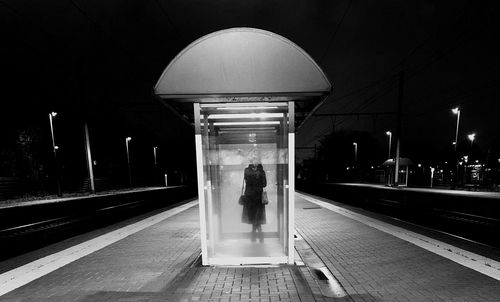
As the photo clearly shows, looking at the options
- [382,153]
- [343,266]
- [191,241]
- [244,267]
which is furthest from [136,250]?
[382,153]

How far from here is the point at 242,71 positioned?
193 inches

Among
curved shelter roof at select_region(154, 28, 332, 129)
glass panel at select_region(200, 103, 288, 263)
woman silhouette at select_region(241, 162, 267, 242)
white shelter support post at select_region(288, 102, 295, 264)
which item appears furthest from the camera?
woman silhouette at select_region(241, 162, 267, 242)

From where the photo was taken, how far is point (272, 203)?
26.9 feet

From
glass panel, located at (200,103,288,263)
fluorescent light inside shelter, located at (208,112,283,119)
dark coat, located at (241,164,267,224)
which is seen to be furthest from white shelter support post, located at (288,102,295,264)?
dark coat, located at (241,164,267,224)

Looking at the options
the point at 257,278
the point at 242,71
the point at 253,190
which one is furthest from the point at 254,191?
the point at 242,71

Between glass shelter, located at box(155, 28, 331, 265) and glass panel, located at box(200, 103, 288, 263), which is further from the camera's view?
glass panel, located at box(200, 103, 288, 263)

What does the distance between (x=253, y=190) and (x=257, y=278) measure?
2042mm

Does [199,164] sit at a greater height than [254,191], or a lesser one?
greater

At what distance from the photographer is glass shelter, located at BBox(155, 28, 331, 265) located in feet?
16.1

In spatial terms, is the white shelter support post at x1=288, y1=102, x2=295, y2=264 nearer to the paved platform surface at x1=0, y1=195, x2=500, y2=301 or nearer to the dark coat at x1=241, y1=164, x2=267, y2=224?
the paved platform surface at x1=0, y1=195, x2=500, y2=301

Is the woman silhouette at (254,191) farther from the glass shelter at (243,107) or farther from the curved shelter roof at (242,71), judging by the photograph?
the curved shelter roof at (242,71)

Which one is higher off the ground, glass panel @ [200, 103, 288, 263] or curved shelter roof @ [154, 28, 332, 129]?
curved shelter roof @ [154, 28, 332, 129]

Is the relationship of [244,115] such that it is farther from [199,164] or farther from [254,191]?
[254,191]

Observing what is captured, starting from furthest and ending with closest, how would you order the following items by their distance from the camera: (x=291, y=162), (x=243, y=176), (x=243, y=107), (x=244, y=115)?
(x=243, y=176)
(x=244, y=115)
(x=243, y=107)
(x=291, y=162)
